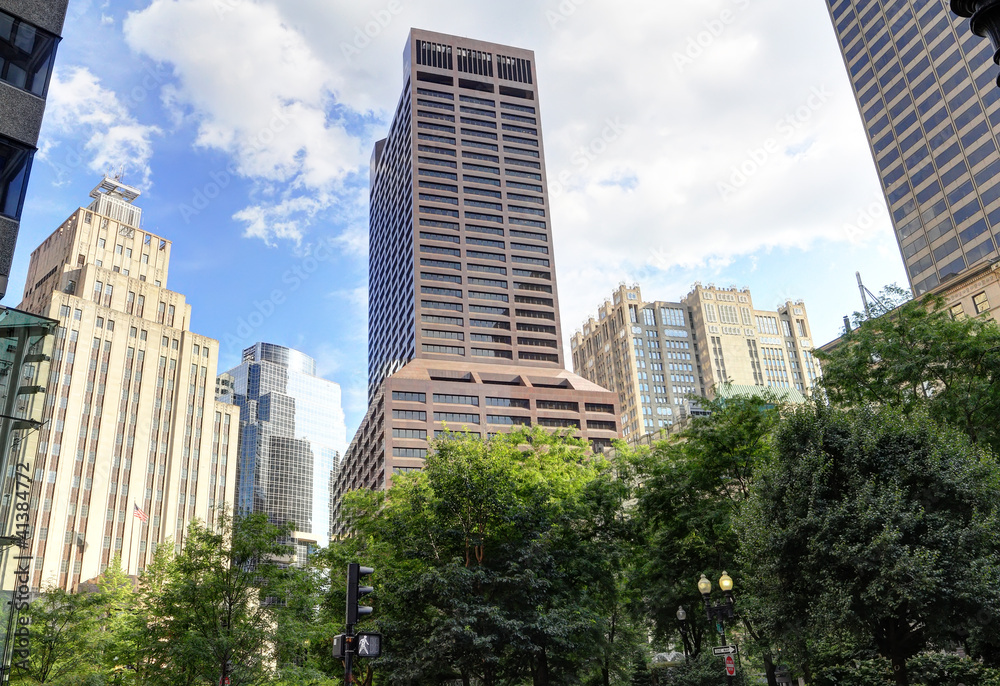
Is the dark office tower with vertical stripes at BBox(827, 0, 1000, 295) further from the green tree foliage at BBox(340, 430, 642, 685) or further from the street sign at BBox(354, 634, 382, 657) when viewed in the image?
the street sign at BBox(354, 634, 382, 657)

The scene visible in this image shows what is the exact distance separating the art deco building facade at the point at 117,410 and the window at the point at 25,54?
263ft

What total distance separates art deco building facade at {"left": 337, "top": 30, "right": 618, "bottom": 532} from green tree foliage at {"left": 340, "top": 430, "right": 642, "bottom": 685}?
84.1 m

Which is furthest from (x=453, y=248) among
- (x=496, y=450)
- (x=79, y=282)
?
(x=496, y=450)

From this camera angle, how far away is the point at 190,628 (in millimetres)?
28344

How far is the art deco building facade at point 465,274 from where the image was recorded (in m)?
126

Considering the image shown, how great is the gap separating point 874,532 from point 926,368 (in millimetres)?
13444

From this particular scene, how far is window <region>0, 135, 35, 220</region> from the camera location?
1848cm

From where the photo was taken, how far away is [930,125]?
297 ft

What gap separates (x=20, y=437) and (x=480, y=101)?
6112 inches

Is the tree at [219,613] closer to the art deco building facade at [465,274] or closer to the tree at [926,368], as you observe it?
the tree at [926,368]

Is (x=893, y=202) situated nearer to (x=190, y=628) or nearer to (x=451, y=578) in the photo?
(x=451, y=578)

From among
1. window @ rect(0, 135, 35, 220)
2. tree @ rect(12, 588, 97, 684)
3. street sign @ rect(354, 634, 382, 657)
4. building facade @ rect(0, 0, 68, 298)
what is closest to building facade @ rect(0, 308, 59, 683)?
building facade @ rect(0, 0, 68, 298)

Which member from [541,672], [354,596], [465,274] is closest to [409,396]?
[465,274]

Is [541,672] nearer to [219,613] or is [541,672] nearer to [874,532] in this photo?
[219,613]
